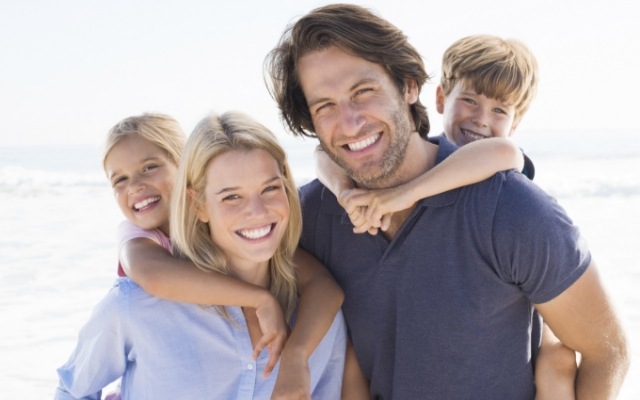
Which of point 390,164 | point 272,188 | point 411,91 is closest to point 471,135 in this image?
point 411,91

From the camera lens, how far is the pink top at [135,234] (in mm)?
3148

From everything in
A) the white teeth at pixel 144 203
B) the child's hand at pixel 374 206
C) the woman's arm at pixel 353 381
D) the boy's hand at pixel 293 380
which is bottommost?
the woman's arm at pixel 353 381

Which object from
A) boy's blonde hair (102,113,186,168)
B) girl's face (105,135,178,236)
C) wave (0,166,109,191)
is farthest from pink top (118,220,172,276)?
wave (0,166,109,191)

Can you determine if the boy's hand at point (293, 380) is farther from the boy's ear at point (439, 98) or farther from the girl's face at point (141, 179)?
the boy's ear at point (439, 98)

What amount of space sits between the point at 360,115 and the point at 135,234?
1.22m

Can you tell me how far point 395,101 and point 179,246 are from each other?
1.05m

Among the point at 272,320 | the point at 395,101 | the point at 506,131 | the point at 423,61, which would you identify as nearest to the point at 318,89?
the point at 395,101

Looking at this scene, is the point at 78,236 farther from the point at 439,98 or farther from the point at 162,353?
the point at 162,353

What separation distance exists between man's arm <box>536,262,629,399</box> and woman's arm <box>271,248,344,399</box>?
2.52 feet

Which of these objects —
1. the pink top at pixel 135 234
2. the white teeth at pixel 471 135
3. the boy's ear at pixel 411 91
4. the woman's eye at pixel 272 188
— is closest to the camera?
the woman's eye at pixel 272 188

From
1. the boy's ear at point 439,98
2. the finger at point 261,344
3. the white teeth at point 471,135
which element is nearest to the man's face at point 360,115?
the finger at point 261,344

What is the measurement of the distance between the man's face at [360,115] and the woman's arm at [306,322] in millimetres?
424

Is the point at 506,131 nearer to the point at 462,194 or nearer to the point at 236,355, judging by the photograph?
the point at 462,194

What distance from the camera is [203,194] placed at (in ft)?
8.60
